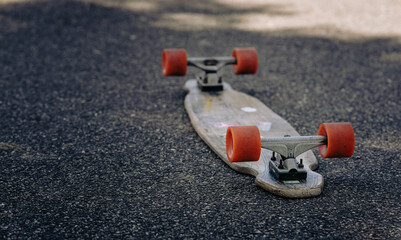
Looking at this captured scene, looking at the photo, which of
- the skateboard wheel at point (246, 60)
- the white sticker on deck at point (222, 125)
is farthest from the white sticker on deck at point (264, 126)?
the skateboard wheel at point (246, 60)

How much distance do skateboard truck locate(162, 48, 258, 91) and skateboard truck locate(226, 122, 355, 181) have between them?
1.41m

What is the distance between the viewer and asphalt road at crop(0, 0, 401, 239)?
2.14 metres

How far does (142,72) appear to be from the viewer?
179 inches

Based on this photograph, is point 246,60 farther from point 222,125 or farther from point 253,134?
point 253,134

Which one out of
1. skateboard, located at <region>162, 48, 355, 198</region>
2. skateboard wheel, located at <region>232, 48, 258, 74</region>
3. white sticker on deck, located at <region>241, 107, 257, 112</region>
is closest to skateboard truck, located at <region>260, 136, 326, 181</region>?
skateboard, located at <region>162, 48, 355, 198</region>

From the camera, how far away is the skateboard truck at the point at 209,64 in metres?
3.60

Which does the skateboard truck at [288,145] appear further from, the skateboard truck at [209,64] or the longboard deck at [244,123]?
the skateboard truck at [209,64]

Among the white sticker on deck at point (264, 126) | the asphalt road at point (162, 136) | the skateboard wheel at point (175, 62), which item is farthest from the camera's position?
the skateboard wheel at point (175, 62)

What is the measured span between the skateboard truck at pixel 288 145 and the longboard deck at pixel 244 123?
7 cm

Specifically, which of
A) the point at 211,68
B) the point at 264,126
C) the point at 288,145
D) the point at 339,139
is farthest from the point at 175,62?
the point at 339,139

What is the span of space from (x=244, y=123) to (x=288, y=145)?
3.01 feet

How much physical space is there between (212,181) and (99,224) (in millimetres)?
683

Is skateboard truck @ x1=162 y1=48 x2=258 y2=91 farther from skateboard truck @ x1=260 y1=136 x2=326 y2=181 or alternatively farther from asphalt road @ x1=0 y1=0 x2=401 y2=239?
skateboard truck @ x1=260 y1=136 x2=326 y2=181

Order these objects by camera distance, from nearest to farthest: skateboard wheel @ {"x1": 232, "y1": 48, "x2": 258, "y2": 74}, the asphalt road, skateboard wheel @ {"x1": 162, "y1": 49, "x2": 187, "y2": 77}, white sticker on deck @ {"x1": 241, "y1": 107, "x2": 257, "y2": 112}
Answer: the asphalt road
white sticker on deck @ {"x1": 241, "y1": 107, "x2": 257, "y2": 112}
skateboard wheel @ {"x1": 162, "y1": 49, "x2": 187, "y2": 77}
skateboard wheel @ {"x1": 232, "y1": 48, "x2": 258, "y2": 74}
